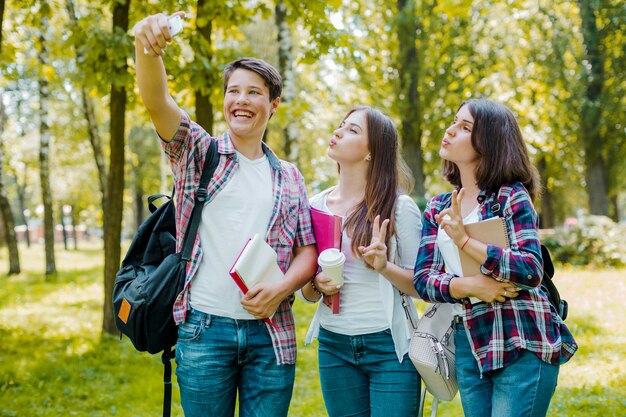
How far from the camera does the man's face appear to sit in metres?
2.52

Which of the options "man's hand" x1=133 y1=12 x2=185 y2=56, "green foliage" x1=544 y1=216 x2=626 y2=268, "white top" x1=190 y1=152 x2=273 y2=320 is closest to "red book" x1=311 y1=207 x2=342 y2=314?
"white top" x1=190 y1=152 x2=273 y2=320

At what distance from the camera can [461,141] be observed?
2555mm

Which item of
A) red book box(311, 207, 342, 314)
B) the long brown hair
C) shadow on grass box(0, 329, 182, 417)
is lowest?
shadow on grass box(0, 329, 182, 417)

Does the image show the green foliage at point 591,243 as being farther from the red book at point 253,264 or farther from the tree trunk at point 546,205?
the red book at point 253,264

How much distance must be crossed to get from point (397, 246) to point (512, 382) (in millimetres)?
842

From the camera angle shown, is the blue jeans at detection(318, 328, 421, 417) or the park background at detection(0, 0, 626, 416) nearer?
the blue jeans at detection(318, 328, 421, 417)

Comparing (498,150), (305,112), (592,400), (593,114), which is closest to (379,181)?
(498,150)

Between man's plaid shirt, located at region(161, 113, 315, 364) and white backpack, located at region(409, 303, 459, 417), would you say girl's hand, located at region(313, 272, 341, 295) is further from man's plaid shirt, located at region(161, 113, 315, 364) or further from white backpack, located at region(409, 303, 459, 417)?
white backpack, located at region(409, 303, 459, 417)

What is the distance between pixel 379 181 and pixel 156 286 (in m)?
1.20

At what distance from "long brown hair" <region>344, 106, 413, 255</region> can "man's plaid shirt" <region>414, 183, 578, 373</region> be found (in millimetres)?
441

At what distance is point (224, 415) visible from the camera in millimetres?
2400

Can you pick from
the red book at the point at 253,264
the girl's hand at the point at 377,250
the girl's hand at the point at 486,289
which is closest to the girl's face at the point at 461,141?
the girl's hand at the point at 377,250

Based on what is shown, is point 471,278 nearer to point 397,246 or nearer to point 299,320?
point 397,246

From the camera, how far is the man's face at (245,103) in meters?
2.52
